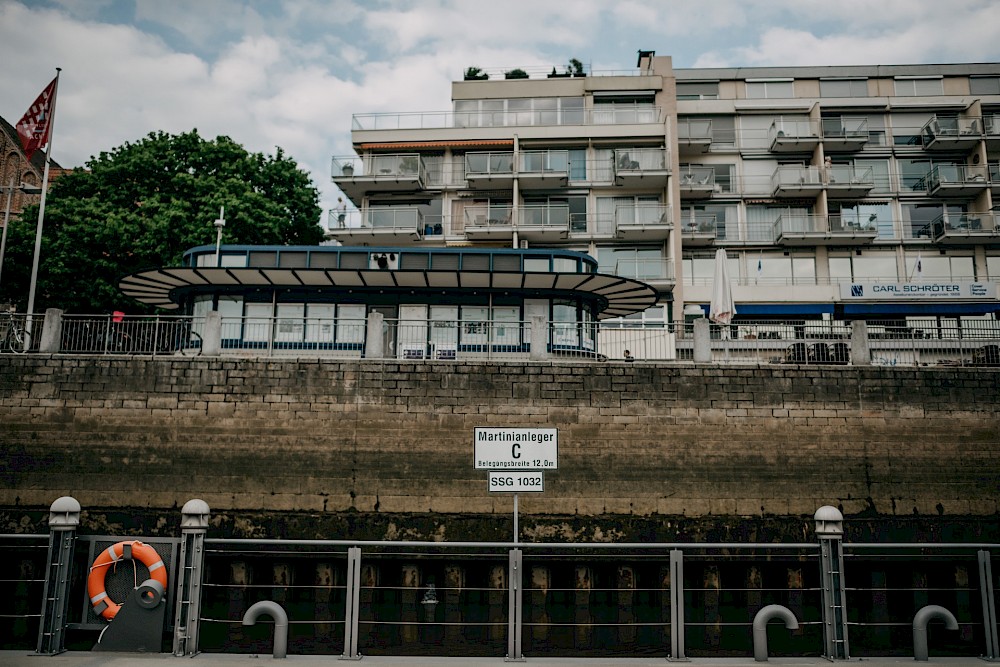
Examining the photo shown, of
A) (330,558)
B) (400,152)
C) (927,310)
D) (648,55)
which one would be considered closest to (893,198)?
(927,310)

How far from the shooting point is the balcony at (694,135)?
39.7 meters

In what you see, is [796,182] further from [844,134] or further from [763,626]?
[763,626]

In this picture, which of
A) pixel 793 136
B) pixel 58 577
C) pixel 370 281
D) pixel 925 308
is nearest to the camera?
pixel 58 577

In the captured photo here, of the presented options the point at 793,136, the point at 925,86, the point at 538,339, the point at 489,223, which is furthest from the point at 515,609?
the point at 925,86

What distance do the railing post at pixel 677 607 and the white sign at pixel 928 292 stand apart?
115 feet

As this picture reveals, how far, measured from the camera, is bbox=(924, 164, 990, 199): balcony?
131 feet

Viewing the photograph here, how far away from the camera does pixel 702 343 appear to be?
17.2 m

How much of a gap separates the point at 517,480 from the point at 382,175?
31.4m

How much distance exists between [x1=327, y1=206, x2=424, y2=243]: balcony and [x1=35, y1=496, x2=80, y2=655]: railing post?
30.2m

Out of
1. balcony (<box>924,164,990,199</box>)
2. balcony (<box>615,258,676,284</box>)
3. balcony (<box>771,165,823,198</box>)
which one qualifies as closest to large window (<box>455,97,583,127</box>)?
balcony (<box>615,258,676,284</box>)

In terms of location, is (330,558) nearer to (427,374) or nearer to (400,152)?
(427,374)

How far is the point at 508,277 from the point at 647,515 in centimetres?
814

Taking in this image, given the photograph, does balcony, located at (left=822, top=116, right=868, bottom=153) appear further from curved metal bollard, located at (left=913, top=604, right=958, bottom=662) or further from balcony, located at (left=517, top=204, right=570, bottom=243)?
curved metal bollard, located at (left=913, top=604, right=958, bottom=662)

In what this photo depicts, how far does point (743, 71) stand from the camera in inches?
1672
